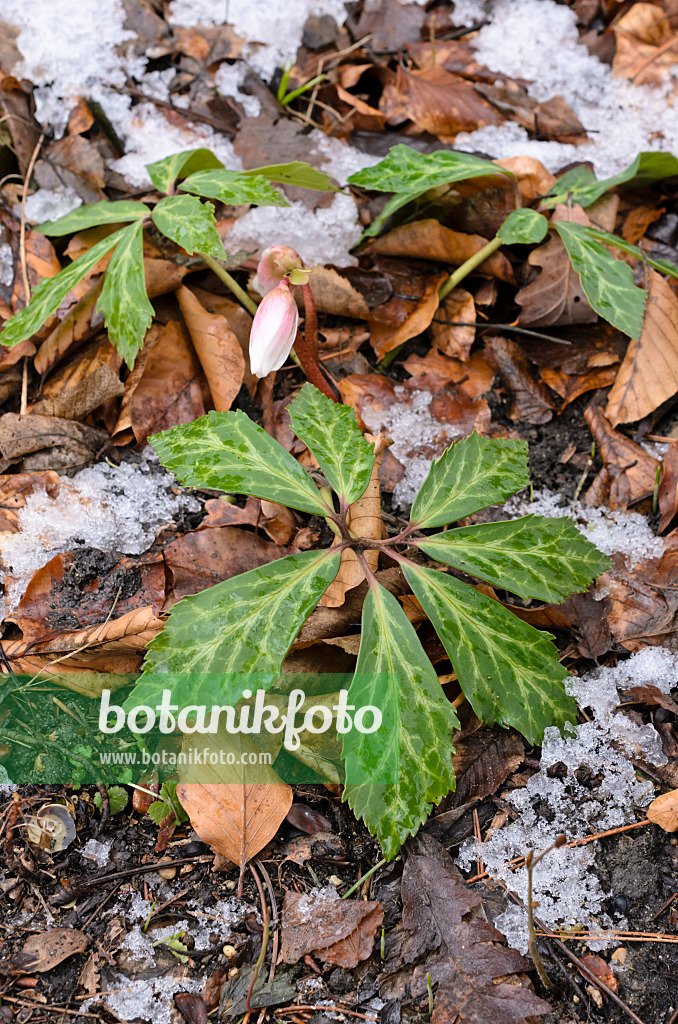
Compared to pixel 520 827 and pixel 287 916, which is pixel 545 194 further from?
pixel 287 916

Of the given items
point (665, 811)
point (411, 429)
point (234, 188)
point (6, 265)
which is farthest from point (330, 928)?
point (6, 265)

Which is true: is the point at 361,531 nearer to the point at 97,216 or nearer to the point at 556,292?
the point at 556,292

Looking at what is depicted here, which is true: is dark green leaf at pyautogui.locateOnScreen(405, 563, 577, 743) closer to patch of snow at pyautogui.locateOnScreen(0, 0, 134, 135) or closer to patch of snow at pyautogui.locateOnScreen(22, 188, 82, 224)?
patch of snow at pyautogui.locateOnScreen(22, 188, 82, 224)

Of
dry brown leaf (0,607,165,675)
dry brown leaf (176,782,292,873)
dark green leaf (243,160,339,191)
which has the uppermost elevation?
dark green leaf (243,160,339,191)

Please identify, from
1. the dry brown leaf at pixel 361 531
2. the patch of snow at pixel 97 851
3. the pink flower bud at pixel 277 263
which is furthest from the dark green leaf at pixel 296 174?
the patch of snow at pixel 97 851

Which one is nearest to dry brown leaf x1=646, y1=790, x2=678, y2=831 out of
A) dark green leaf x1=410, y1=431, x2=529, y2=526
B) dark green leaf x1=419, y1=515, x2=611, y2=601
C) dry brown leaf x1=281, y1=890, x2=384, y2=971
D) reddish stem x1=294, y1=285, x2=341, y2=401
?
dark green leaf x1=419, y1=515, x2=611, y2=601

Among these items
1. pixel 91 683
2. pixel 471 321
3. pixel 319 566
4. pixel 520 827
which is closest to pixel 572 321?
pixel 471 321
